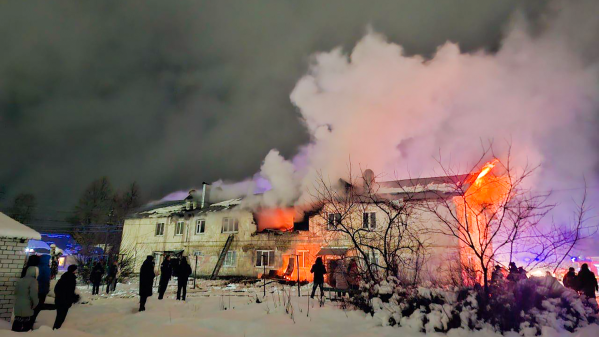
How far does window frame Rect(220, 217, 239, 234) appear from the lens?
98.9 feet

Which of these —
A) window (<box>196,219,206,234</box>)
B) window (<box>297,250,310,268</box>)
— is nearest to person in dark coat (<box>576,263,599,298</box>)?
window (<box>297,250,310,268</box>)

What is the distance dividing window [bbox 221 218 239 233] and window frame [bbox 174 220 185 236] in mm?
4812

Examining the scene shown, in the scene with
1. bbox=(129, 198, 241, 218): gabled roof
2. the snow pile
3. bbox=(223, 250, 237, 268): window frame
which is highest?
bbox=(129, 198, 241, 218): gabled roof

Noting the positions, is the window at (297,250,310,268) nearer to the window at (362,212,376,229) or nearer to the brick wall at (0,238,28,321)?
the window at (362,212,376,229)

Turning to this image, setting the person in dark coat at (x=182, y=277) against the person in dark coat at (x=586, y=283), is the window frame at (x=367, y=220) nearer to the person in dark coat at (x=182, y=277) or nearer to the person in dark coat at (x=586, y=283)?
the person in dark coat at (x=182, y=277)

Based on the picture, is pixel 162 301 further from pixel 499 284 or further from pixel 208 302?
pixel 499 284

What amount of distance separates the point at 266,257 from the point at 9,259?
20.1m

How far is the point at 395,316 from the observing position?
25.7 feet

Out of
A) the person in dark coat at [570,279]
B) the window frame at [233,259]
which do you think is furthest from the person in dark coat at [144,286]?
the window frame at [233,259]

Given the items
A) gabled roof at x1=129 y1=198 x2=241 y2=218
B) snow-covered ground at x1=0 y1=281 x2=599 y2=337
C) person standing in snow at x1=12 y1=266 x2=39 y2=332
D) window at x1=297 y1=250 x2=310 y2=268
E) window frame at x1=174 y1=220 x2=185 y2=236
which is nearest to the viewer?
person standing in snow at x1=12 y1=266 x2=39 y2=332

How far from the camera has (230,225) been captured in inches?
1203

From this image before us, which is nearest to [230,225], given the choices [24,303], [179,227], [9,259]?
[179,227]

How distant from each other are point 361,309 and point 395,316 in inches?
61.8

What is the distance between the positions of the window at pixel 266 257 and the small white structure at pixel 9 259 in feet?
64.5
